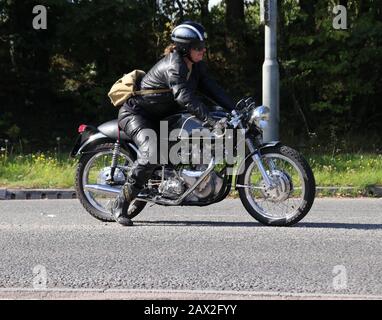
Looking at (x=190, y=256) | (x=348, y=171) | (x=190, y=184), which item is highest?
(x=190, y=184)

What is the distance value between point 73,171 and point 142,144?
494cm

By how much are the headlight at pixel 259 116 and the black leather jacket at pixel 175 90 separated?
1.40ft

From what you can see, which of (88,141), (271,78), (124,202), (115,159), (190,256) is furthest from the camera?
(271,78)

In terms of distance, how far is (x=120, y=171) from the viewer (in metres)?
7.86

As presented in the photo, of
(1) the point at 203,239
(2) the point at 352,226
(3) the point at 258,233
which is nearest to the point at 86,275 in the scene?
(1) the point at 203,239

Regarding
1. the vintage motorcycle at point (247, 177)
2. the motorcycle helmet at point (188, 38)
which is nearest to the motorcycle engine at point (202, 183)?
the vintage motorcycle at point (247, 177)

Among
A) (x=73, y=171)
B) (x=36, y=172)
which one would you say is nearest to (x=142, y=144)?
(x=73, y=171)

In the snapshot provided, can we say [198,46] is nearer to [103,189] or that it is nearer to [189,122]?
[189,122]

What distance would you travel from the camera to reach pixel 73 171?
12.2m

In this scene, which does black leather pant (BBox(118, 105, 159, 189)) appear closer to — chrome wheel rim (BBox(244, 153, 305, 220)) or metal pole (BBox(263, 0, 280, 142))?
chrome wheel rim (BBox(244, 153, 305, 220))

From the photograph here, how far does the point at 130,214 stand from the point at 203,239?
121 cm

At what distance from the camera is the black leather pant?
742cm

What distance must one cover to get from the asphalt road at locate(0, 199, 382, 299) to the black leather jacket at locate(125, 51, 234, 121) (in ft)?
3.87
